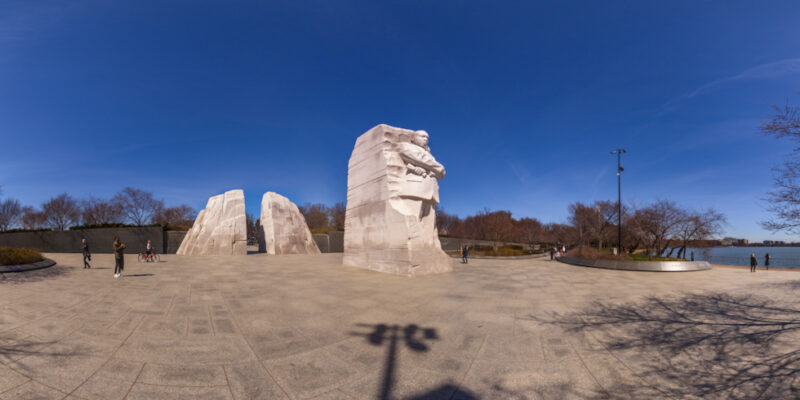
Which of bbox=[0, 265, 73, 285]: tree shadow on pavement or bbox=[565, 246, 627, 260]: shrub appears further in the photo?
bbox=[565, 246, 627, 260]: shrub

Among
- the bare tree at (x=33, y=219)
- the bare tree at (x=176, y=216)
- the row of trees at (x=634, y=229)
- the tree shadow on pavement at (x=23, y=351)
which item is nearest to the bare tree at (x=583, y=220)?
the row of trees at (x=634, y=229)

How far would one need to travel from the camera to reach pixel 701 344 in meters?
4.95

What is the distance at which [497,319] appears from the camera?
6.11 meters

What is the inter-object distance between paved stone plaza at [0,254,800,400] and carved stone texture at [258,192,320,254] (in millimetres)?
18223

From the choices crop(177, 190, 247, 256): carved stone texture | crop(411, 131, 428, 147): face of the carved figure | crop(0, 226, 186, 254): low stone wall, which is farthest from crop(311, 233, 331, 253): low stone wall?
crop(411, 131, 428, 147): face of the carved figure

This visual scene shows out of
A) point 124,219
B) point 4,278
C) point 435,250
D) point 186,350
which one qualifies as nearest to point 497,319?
point 186,350

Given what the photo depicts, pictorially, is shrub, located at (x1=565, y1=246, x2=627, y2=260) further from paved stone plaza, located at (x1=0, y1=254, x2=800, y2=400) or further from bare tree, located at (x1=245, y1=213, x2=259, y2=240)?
bare tree, located at (x1=245, y1=213, x2=259, y2=240)

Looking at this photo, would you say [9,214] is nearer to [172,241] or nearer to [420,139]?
[172,241]

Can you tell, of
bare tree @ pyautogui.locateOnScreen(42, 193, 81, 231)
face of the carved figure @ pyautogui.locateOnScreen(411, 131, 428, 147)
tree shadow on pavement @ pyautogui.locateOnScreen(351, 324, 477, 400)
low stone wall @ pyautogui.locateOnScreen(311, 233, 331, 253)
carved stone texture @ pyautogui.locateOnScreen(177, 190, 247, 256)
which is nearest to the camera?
tree shadow on pavement @ pyautogui.locateOnScreen(351, 324, 477, 400)

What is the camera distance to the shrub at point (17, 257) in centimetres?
1044

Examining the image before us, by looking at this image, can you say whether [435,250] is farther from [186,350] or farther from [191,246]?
[191,246]

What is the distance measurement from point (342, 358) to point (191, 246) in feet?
85.3

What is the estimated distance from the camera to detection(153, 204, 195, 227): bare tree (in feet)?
173

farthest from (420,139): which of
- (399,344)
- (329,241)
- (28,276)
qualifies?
(329,241)
